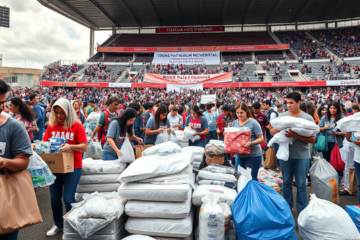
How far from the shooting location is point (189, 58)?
34469mm

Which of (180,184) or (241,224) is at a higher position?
(180,184)

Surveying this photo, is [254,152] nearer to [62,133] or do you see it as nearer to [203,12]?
[62,133]

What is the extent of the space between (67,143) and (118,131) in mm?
808

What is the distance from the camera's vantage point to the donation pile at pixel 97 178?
3.14 meters

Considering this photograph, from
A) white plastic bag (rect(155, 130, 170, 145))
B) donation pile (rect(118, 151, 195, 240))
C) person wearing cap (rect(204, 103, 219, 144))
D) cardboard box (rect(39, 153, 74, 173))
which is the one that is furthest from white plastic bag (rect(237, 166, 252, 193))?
person wearing cap (rect(204, 103, 219, 144))

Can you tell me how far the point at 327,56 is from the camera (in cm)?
3056

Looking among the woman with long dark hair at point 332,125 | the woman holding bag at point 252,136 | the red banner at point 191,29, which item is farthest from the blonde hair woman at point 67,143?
the red banner at point 191,29

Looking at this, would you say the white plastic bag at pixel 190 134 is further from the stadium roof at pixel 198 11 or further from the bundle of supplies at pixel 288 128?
the stadium roof at pixel 198 11

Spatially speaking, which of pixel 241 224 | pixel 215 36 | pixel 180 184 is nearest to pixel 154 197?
pixel 180 184

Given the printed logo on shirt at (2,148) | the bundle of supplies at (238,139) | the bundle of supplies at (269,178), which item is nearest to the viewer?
the printed logo on shirt at (2,148)

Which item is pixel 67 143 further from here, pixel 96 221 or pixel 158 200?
pixel 158 200

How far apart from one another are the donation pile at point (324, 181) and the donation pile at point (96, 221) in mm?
2800

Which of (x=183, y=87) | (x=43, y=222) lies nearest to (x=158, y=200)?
(x=43, y=222)

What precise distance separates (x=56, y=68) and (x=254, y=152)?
35803 millimetres
